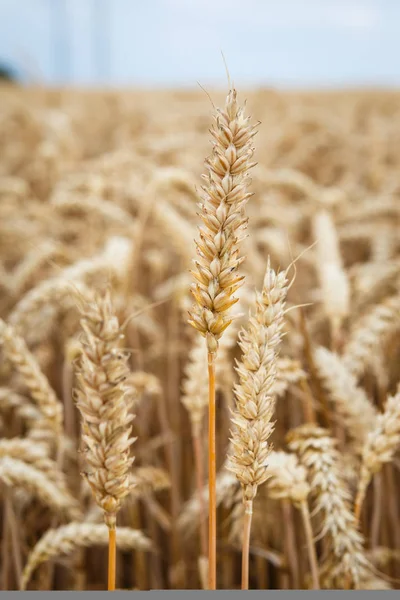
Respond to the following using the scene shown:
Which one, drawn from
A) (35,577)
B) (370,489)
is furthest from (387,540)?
(35,577)

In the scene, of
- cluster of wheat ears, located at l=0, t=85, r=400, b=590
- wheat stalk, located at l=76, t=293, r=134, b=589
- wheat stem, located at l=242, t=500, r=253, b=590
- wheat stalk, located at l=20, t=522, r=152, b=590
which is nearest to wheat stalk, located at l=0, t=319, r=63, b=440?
cluster of wheat ears, located at l=0, t=85, r=400, b=590

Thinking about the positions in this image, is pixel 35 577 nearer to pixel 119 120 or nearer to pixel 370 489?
pixel 370 489

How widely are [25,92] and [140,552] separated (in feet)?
26.7

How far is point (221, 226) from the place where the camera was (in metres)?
0.47

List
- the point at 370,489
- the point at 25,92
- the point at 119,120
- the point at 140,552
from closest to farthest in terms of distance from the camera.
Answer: the point at 140,552
the point at 370,489
the point at 119,120
the point at 25,92

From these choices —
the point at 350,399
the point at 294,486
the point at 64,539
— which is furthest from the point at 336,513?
the point at 64,539

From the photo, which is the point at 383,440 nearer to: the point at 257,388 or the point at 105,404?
the point at 257,388

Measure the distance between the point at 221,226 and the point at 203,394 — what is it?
502mm

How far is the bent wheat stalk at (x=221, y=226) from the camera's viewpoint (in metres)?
0.46

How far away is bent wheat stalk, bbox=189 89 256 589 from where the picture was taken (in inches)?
18.1

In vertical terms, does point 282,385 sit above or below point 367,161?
below

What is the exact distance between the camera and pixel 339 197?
202 centimetres

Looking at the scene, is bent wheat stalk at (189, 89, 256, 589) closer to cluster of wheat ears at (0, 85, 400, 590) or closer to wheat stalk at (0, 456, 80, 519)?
cluster of wheat ears at (0, 85, 400, 590)

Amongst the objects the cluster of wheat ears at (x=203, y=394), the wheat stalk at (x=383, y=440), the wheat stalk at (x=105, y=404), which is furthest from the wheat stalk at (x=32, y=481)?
the wheat stalk at (x=383, y=440)
